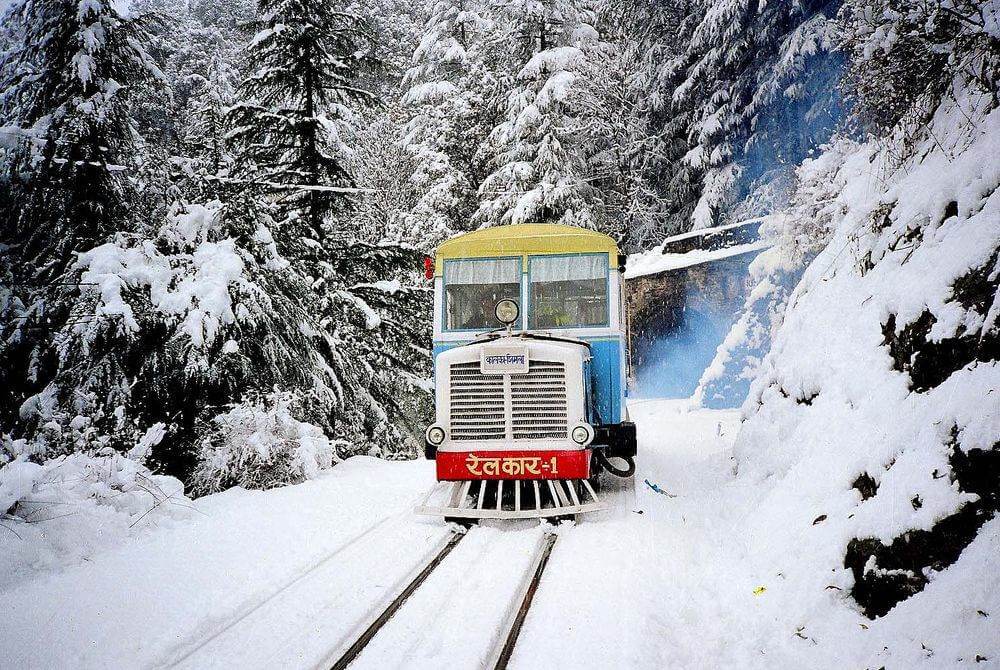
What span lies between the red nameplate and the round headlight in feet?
5.57

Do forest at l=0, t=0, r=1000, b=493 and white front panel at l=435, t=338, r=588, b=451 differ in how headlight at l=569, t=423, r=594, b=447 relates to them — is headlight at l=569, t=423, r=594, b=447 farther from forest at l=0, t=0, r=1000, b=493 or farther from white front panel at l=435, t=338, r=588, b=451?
forest at l=0, t=0, r=1000, b=493

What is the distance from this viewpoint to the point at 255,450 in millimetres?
7402

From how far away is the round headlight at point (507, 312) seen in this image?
7.07 meters

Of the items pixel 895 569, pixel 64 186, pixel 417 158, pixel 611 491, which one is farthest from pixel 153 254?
pixel 417 158

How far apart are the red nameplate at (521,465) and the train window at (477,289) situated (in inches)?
71.5

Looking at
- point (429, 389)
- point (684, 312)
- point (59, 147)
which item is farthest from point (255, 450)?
point (684, 312)

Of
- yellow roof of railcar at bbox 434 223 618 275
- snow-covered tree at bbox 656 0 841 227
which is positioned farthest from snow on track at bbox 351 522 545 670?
snow-covered tree at bbox 656 0 841 227

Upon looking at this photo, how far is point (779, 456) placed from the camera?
5492 mm

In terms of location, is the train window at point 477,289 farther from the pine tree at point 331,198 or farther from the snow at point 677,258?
the snow at point 677,258

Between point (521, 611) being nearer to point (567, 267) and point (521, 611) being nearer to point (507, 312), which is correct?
point (507, 312)

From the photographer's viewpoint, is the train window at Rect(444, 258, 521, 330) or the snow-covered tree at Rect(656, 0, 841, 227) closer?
the train window at Rect(444, 258, 521, 330)

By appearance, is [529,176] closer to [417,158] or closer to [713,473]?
[417,158]

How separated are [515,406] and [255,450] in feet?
11.7

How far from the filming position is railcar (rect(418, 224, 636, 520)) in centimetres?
612
